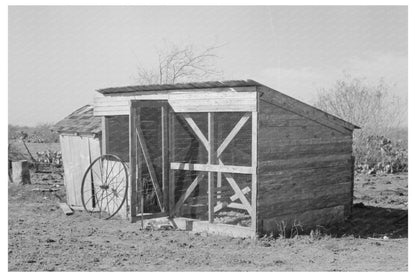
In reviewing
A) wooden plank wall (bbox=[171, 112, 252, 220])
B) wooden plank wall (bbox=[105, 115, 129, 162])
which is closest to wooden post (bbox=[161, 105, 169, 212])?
wooden plank wall (bbox=[171, 112, 252, 220])

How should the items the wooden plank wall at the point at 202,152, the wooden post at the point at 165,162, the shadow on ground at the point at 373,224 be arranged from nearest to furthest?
the shadow on ground at the point at 373,224
the wooden post at the point at 165,162
the wooden plank wall at the point at 202,152

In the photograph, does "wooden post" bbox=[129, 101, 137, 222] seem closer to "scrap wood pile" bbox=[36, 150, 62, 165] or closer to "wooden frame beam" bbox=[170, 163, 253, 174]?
"wooden frame beam" bbox=[170, 163, 253, 174]

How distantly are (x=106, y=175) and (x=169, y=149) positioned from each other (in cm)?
222

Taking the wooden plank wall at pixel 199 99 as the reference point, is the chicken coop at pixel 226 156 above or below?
below

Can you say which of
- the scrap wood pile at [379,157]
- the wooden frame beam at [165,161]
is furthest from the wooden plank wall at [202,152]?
the scrap wood pile at [379,157]

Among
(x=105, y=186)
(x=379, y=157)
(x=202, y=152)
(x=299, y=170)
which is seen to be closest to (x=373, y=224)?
(x=299, y=170)

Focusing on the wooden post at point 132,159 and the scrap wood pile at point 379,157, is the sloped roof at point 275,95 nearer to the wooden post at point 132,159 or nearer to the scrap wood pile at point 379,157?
the wooden post at point 132,159

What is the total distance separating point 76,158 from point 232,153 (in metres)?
4.25

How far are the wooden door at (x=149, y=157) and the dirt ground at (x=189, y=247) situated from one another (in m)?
0.77

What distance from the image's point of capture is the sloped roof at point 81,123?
45.1 ft

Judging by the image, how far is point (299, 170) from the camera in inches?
426

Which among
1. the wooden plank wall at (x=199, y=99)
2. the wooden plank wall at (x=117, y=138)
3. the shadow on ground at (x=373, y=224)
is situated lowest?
the shadow on ground at (x=373, y=224)

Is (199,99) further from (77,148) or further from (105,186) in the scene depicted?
(77,148)

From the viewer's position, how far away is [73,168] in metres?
14.3
